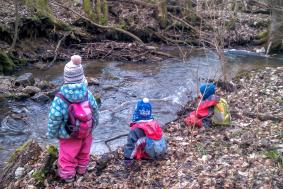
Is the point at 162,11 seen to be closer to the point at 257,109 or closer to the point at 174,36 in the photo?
the point at 174,36

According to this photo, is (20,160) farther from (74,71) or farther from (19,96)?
(19,96)

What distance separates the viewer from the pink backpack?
4.93 meters

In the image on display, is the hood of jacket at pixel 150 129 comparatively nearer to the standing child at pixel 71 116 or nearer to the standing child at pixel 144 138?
the standing child at pixel 144 138

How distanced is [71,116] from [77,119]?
9cm

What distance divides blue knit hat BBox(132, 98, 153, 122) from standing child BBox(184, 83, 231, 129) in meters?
1.55

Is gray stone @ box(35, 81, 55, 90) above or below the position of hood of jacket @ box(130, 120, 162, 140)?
below

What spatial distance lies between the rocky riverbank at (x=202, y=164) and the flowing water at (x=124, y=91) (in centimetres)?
137

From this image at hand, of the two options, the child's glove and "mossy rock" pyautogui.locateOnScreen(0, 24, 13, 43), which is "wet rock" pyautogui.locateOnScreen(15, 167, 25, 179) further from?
"mossy rock" pyautogui.locateOnScreen(0, 24, 13, 43)

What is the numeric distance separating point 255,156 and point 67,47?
39.6 feet

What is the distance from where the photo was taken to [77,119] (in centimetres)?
497

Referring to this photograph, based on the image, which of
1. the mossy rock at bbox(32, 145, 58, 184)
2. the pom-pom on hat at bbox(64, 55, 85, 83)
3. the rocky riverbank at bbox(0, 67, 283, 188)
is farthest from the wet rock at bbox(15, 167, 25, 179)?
the pom-pom on hat at bbox(64, 55, 85, 83)

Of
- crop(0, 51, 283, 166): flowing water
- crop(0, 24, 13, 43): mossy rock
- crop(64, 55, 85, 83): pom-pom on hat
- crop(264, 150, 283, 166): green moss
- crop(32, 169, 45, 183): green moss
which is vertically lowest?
crop(0, 51, 283, 166): flowing water

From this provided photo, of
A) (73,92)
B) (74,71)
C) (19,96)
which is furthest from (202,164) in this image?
(19,96)

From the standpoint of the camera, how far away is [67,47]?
1631 cm
